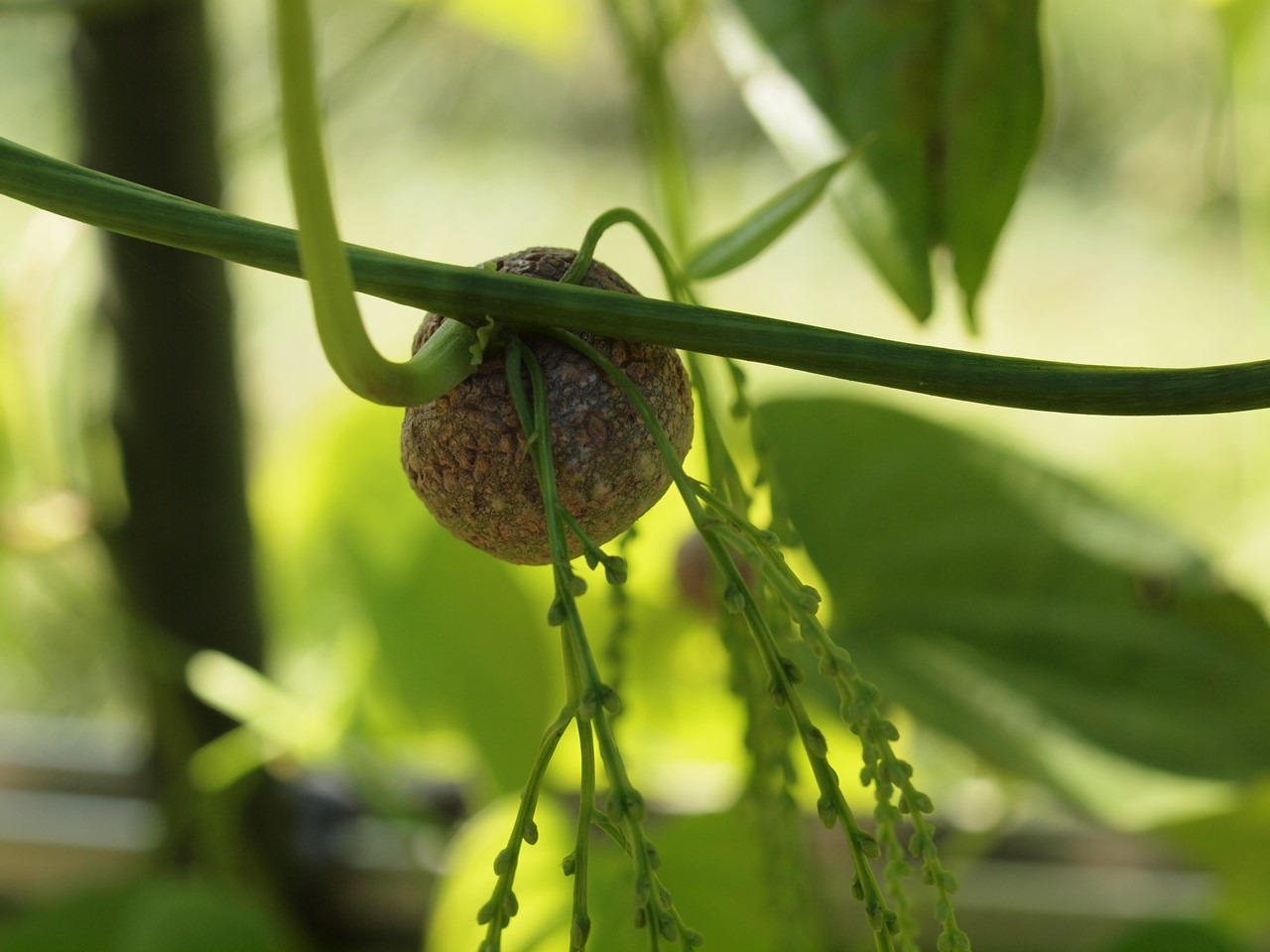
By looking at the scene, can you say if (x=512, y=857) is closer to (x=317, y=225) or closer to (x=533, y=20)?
(x=317, y=225)

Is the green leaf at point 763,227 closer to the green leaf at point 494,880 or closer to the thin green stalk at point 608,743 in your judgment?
the thin green stalk at point 608,743

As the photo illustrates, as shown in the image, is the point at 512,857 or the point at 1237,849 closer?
the point at 512,857

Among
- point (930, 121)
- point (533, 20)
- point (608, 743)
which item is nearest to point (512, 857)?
point (608, 743)

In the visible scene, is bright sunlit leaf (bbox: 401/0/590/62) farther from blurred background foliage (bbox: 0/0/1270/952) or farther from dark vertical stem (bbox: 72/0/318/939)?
dark vertical stem (bbox: 72/0/318/939)

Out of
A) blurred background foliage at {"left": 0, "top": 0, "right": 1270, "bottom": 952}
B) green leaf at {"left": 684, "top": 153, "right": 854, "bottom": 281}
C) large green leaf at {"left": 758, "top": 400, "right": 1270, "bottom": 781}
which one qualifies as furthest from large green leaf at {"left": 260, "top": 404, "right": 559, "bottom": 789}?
green leaf at {"left": 684, "top": 153, "right": 854, "bottom": 281}

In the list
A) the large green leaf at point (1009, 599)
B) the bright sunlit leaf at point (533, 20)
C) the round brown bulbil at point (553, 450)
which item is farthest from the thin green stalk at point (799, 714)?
the bright sunlit leaf at point (533, 20)

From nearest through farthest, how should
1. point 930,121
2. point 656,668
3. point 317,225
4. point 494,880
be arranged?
point 317,225, point 930,121, point 494,880, point 656,668

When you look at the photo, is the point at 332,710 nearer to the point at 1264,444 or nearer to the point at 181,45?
the point at 181,45
